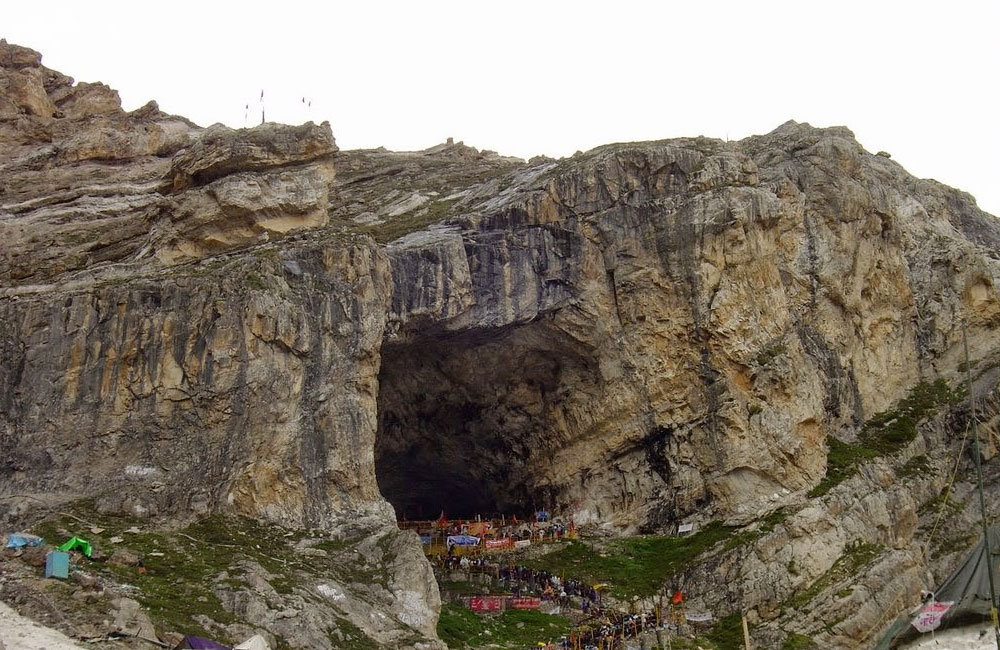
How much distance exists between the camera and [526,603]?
39.5 metres

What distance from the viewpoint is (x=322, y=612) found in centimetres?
3033

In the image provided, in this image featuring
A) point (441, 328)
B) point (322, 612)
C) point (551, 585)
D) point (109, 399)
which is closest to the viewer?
point (322, 612)

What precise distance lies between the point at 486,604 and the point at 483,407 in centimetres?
1141

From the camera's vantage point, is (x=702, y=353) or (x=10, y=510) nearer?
(x=10, y=510)

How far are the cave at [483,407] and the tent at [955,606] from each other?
53.1 feet

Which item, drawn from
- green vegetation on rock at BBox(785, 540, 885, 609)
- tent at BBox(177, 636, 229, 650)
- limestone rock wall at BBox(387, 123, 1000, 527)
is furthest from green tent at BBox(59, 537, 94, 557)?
green vegetation on rock at BBox(785, 540, 885, 609)

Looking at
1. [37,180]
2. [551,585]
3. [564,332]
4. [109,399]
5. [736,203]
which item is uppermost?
[37,180]

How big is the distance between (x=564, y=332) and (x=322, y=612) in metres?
18.8

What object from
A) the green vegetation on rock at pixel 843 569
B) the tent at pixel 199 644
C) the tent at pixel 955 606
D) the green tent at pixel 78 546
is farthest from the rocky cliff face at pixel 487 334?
the tent at pixel 199 644

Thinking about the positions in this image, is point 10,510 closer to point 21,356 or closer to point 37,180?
point 21,356

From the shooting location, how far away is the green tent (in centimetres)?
2947

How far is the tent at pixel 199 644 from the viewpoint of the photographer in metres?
25.5

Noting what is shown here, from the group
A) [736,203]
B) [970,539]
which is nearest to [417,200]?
[736,203]

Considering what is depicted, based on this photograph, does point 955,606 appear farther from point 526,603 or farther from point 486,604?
point 486,604
